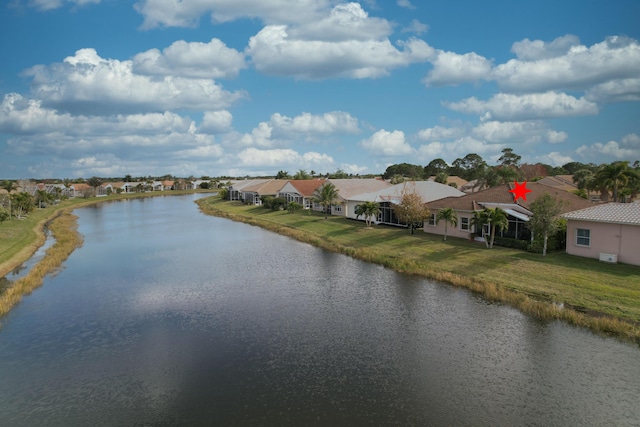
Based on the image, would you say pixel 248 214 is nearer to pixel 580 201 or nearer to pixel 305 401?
pixel 580 201

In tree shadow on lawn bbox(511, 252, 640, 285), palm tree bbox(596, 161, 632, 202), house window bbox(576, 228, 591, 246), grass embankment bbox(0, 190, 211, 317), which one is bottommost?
grass embankment bbox(0, 190, 211, 317)

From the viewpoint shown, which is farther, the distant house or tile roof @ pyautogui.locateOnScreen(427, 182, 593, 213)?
tile roof @ pyautogui.locateOnScreen(427, 182, 593, 213)

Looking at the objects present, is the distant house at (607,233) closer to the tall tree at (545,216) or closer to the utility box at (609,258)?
the utility box at (609,258)

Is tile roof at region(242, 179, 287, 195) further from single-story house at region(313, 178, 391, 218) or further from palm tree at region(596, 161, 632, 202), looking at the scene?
palm tree at region(596, 161, 632, 202)

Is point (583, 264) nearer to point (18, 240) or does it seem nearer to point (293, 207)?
point (293, 207)

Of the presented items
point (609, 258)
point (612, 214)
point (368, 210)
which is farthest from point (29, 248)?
point (612, 214)

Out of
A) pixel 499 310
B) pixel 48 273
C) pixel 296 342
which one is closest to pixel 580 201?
pixel 499 310

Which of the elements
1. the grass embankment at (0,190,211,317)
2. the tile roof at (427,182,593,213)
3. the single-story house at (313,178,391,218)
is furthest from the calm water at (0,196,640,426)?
the single-story house at (313,178,391,218)

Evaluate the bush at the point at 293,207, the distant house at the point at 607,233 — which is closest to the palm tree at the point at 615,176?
the distant house at the point at 607,233
